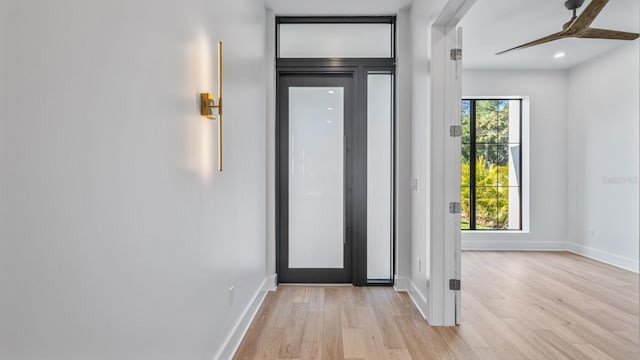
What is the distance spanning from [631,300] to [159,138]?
4290 millimetres

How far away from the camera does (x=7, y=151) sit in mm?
736

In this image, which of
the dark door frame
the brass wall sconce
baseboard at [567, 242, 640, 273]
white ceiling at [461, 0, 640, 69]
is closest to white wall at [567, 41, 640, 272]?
baseboard at [567, 242, 640, 273]

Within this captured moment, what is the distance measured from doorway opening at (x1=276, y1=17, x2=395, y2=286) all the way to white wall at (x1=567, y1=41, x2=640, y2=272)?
3.17 metres

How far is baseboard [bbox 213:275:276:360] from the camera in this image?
88.0 inches

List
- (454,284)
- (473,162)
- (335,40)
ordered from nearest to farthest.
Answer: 1. (454,284)
2. (335,40)
3. (473,162)

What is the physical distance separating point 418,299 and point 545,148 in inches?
157

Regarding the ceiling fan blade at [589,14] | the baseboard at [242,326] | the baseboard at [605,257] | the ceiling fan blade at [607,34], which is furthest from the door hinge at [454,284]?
the baseboard at [605,257]

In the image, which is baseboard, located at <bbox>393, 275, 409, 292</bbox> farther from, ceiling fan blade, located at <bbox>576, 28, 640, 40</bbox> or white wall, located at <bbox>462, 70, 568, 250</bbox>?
white wall, located at <bbox>462, 70, 568, 250</bbox>

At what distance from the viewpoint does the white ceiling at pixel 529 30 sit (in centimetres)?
385

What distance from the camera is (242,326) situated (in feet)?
8.71

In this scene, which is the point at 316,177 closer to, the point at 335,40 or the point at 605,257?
the point at 335,40

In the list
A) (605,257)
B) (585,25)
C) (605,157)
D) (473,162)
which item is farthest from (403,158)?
(605,257)

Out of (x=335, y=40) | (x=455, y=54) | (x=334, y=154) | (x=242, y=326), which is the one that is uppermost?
(x=335, y=40)

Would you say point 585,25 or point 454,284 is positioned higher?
point 585,25
